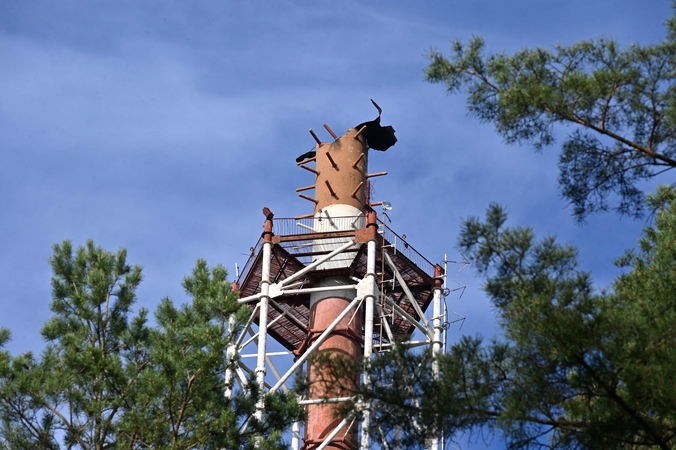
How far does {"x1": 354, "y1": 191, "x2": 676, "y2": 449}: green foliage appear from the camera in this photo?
46.2 ft

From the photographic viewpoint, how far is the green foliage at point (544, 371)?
46.2 feet

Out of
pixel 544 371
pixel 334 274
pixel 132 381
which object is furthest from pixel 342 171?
pixel 544 371

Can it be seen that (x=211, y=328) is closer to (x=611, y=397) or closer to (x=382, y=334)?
(x=611, y=397)

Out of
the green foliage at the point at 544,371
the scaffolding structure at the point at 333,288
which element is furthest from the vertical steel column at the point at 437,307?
the green foliage at the point at 544,371

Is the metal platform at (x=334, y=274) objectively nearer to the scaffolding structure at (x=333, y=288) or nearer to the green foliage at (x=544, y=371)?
the scaffolding structure at (x=333, y=288)

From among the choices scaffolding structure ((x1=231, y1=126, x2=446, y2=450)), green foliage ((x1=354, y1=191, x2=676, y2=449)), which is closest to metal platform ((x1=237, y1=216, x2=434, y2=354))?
scaffolding structure ((x1=231, y1=126, x2=446, y2=450))

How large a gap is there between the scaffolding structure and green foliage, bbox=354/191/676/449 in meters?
13.0

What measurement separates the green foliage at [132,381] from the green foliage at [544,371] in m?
5.28

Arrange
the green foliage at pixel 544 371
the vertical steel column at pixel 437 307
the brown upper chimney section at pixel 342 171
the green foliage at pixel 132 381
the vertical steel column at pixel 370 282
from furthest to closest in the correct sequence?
the brown upper chimney section at pixel 342 171 < the vertical steel column at pixel 437 307 < the vertical steel column at pixel 370 282 < the green foliage at pixel 132 381 < the green foliage at pixel 544 371

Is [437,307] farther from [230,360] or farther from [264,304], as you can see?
[230,360]

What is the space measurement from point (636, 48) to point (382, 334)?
639 inches

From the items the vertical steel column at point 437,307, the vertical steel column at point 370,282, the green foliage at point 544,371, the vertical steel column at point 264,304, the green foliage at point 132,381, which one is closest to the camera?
the green foliage at point 544,371

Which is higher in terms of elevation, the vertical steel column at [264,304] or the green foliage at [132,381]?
the vertical steel column at [264,304]

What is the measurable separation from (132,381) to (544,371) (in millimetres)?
8178
